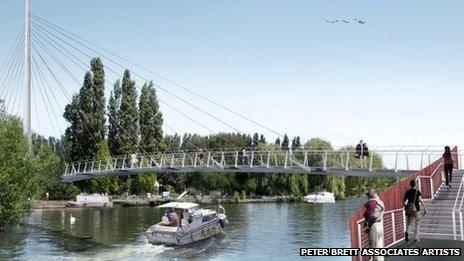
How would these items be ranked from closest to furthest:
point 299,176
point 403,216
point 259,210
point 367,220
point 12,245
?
point 367,220
point 403,216
point 12,245
point 259,210
point 299,176

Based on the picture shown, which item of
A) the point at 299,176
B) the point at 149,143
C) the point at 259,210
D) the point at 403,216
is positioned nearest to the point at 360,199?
the point at 299,176

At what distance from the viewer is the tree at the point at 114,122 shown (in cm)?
8062

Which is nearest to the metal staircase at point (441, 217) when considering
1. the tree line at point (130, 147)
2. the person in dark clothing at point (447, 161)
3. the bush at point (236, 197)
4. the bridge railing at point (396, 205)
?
the bridge railing at point (396, 205)

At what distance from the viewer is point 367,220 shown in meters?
14.6

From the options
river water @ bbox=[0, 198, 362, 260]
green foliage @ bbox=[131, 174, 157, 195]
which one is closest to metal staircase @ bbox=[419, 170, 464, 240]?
river water @ bbox=[0, 198, 362, 260]

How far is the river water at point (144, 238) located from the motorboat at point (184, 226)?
1.88 feet

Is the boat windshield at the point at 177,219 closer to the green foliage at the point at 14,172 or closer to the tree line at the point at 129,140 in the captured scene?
the green foliage at the point at 14,172

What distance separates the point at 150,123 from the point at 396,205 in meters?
66.7

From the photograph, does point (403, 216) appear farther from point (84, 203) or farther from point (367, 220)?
point (84, 203)

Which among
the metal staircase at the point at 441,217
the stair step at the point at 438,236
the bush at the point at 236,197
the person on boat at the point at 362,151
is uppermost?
the person on boat at the point at 362,151

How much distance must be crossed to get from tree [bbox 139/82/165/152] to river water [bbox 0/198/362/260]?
54.8ft

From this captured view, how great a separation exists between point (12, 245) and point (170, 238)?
10223 mm

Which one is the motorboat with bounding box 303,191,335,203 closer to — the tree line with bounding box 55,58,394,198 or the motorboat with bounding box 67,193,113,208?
the tree line with bounding box 55,58,394,198

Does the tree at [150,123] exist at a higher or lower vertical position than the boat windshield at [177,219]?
higher
